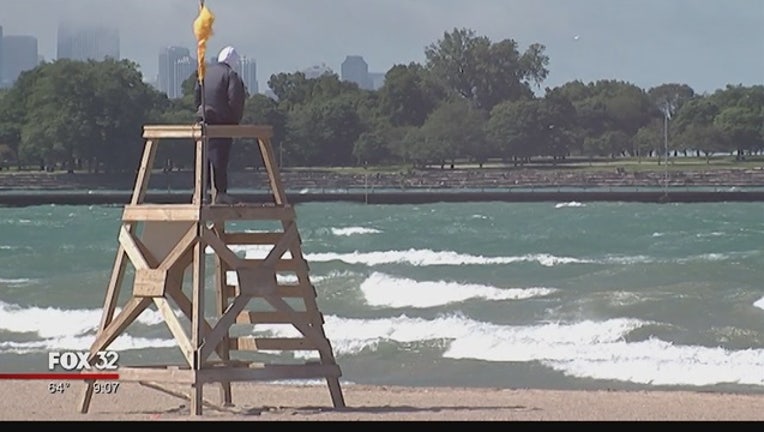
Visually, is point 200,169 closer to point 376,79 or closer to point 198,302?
point 198,302

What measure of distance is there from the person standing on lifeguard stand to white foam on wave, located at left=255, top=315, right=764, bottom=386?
7.15 m

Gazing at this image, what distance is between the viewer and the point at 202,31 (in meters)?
10.9

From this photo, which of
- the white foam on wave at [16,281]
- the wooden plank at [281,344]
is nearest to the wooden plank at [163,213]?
the wooden plank at [281,344]

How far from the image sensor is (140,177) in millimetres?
11266

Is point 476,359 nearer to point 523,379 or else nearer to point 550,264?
point 523,379

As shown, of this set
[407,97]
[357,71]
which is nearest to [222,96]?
[407,97]

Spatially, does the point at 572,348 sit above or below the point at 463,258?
above

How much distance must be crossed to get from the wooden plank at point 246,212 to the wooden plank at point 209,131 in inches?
18.1

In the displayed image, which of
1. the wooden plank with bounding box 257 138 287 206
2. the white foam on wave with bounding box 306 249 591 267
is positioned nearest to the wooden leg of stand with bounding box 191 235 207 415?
the wooden plank with bounding box 257 138 287 206

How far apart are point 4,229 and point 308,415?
52986mm

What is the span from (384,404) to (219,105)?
317 centimetres

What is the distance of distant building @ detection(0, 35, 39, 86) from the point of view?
111806mm

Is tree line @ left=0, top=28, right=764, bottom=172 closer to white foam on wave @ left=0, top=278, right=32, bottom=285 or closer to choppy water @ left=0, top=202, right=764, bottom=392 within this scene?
choppy water @ left=0, top=202, right=764, bottom=392

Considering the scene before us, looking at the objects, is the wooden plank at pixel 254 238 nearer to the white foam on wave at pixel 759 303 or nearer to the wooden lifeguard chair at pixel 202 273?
the wooden lifeguard chair at pixel 202 273
